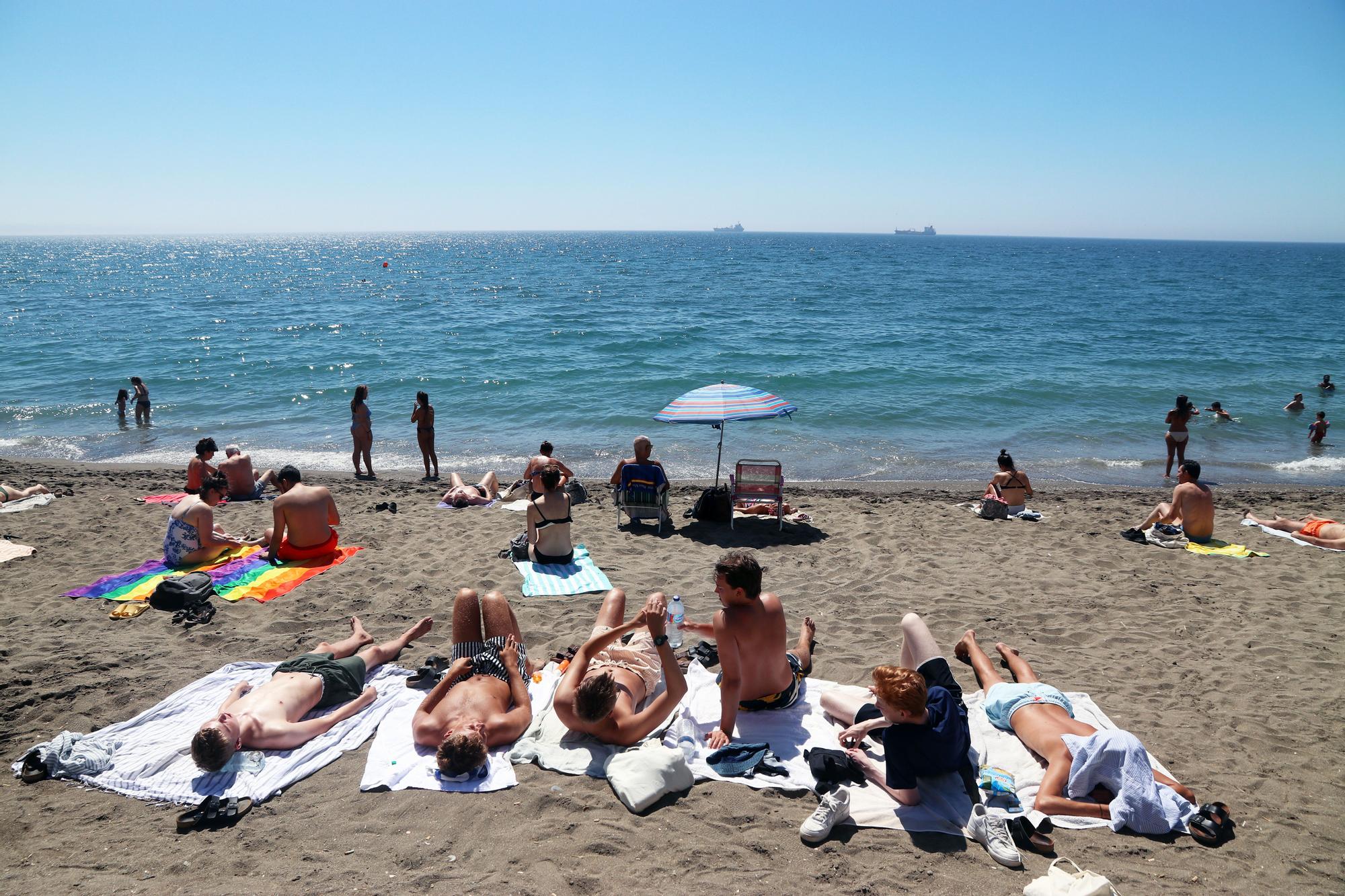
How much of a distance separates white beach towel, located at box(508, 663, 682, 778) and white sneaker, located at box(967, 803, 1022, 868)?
170cm

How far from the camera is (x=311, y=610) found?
21.1 ft

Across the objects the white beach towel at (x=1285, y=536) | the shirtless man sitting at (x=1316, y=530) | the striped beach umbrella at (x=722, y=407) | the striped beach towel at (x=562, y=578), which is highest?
the striped beach umbrella at (x=722, y=407)

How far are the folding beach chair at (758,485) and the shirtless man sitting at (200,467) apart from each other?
6836 millimetres

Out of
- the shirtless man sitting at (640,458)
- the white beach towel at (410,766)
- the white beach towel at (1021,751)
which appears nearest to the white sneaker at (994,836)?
the white beach towel at (1021,751)

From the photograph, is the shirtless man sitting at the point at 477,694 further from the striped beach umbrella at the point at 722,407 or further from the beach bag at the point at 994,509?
the beach bag at the point at 994,509

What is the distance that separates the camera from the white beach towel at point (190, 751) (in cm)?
411

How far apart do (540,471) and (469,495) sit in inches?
124

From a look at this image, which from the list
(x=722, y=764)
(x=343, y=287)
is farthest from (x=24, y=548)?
(x=343, y=287)

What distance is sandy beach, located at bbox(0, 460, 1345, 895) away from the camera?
354 centimetres

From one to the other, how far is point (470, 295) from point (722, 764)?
44.8 metres

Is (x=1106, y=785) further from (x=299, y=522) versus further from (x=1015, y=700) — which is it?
(x=299, y=522)

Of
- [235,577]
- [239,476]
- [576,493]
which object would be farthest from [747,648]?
[239,476]

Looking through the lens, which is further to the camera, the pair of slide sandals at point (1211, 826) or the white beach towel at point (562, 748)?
the white beach towel at point (562, 748)

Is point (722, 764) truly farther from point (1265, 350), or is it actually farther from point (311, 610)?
Answer: point (1265, 350)
